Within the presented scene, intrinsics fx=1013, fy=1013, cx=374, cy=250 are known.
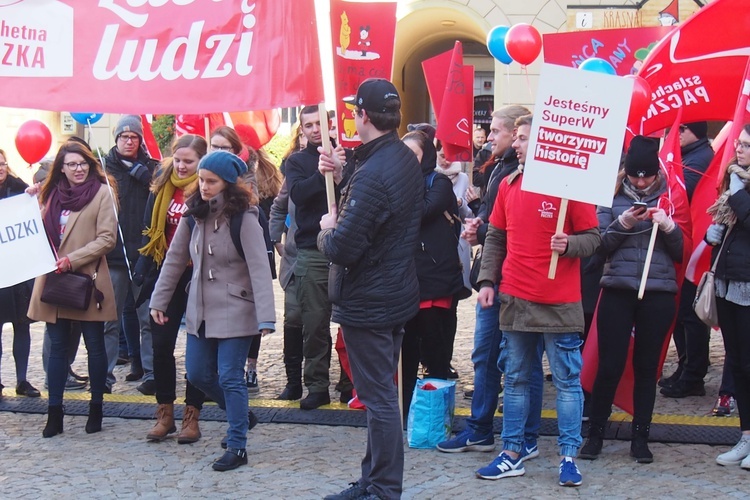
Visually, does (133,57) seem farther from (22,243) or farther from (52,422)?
(52,422)

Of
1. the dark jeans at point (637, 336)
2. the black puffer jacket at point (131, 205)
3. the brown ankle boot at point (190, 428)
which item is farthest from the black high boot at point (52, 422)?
the dark jeans at point (637, 336)

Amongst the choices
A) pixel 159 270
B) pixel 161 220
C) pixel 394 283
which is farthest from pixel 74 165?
pixel 394 283

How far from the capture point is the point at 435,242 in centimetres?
636

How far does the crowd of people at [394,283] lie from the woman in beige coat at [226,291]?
11mm

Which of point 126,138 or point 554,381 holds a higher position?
point 126,138

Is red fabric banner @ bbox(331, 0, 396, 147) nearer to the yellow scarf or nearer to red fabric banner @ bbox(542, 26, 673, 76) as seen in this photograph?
the yellow scarf

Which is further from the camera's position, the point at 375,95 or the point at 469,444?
the point at 469,444

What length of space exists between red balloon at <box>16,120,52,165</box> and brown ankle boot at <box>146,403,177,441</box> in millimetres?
2338

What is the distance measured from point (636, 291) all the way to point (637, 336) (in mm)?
271

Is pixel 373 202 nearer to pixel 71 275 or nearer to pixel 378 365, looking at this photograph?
pixel 378 365

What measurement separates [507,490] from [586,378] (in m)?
1.26

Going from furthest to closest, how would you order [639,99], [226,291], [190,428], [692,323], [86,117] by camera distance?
[86,117]
[692,323]
[190,428]
[639,99]
[226,291]

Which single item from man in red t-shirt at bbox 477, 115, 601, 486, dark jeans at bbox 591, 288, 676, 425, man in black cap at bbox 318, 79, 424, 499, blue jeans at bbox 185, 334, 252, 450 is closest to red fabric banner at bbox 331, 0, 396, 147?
man in red t-shirt at bbox 477, 115, 601, 486

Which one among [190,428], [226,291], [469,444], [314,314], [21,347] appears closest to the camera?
[226,291]
